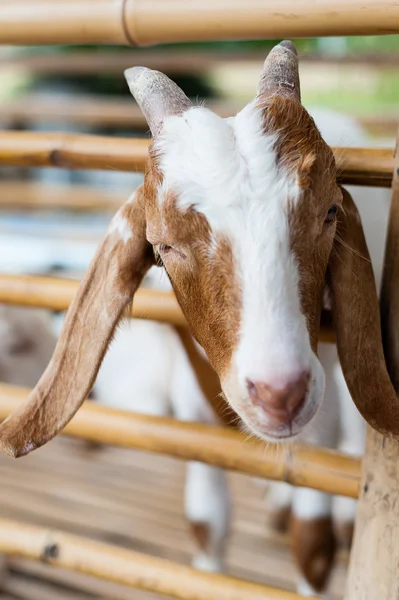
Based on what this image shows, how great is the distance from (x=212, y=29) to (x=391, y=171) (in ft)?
1.11

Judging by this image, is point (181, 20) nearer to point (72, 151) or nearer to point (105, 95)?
point (72, 151)

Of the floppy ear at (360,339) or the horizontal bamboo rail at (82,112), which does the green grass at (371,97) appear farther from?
the floppy ear at (360,339)

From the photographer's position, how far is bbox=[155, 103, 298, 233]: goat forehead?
Answer: 71 cm

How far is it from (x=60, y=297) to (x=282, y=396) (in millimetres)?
583

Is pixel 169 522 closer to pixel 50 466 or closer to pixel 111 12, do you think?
pixel 50 466

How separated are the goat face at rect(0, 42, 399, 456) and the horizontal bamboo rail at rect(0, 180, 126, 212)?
2.40 metres

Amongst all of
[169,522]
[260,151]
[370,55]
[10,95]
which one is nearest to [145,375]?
[169,522]

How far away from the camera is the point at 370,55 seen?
115 inches

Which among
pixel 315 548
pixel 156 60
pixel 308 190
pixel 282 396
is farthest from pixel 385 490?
pixel 156 60

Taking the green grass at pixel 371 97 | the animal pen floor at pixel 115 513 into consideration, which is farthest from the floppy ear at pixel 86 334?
the green grass at pixel 371 97

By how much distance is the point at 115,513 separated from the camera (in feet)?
6.40

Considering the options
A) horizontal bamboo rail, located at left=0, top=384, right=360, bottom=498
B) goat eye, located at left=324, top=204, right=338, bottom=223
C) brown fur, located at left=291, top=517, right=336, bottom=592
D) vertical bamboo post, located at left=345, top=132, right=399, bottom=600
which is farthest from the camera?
brown fur, located at left=291, top=517, right=336, bottom=592

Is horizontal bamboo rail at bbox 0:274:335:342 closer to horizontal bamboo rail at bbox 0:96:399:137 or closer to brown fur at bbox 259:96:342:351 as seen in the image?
brown fur at bbox 259:96:342:351

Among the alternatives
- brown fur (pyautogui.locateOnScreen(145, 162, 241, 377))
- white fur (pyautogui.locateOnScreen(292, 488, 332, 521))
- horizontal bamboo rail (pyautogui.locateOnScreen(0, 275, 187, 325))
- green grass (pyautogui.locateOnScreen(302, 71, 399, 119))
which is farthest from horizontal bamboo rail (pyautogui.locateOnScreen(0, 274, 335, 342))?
green grass (pyautogui.locateOnScreen(302, 71, 399, 119))
